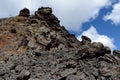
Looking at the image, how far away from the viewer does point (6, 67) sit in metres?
47.8

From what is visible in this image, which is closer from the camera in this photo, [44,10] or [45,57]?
[45,57]

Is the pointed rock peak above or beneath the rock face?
above

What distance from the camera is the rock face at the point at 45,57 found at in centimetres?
4419

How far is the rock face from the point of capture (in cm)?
4419

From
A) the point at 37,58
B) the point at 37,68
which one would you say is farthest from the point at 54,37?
the point at 37,68

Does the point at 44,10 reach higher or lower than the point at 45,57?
higher

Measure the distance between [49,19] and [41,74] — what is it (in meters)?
26.1

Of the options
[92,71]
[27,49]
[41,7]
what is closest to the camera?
[92,71]

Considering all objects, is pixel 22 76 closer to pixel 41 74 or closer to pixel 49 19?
pixel 41 74

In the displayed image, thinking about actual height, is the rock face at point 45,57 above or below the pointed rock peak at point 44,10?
below

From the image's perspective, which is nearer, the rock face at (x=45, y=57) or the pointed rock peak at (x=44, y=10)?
the rock face at (x=45, y=57)

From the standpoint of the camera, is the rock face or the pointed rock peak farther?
the pointed rock peak

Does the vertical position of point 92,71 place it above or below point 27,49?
below

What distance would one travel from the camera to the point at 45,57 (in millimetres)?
50062
